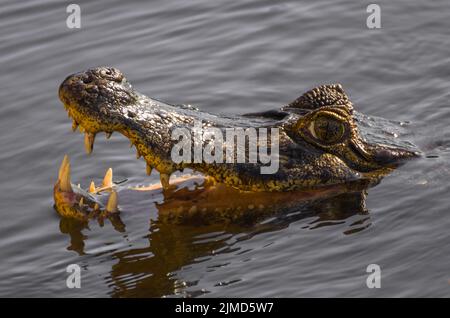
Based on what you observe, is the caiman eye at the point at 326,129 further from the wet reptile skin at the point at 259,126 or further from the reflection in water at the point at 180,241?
the reflection in water at the point at 180,241

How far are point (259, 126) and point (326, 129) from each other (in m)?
0.63

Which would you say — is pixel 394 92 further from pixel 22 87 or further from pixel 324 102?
pixel 22 87

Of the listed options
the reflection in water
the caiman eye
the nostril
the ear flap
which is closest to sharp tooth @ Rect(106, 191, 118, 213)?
the reflection in water

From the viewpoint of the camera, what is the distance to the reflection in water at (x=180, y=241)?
28.8 ft

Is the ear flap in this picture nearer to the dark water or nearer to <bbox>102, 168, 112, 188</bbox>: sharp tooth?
the dark water

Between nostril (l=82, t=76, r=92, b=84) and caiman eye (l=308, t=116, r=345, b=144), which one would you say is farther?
caiman eye (l=308, t=116, r=345, b=144)

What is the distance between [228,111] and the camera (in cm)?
1241

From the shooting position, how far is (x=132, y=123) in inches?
358

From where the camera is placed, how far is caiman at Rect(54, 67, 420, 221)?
356 inches

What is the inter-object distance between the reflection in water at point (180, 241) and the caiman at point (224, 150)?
13 centimetres

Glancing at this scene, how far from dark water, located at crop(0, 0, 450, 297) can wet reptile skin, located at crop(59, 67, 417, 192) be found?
328mm

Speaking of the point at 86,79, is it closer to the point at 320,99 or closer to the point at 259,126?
the point at 259,126
